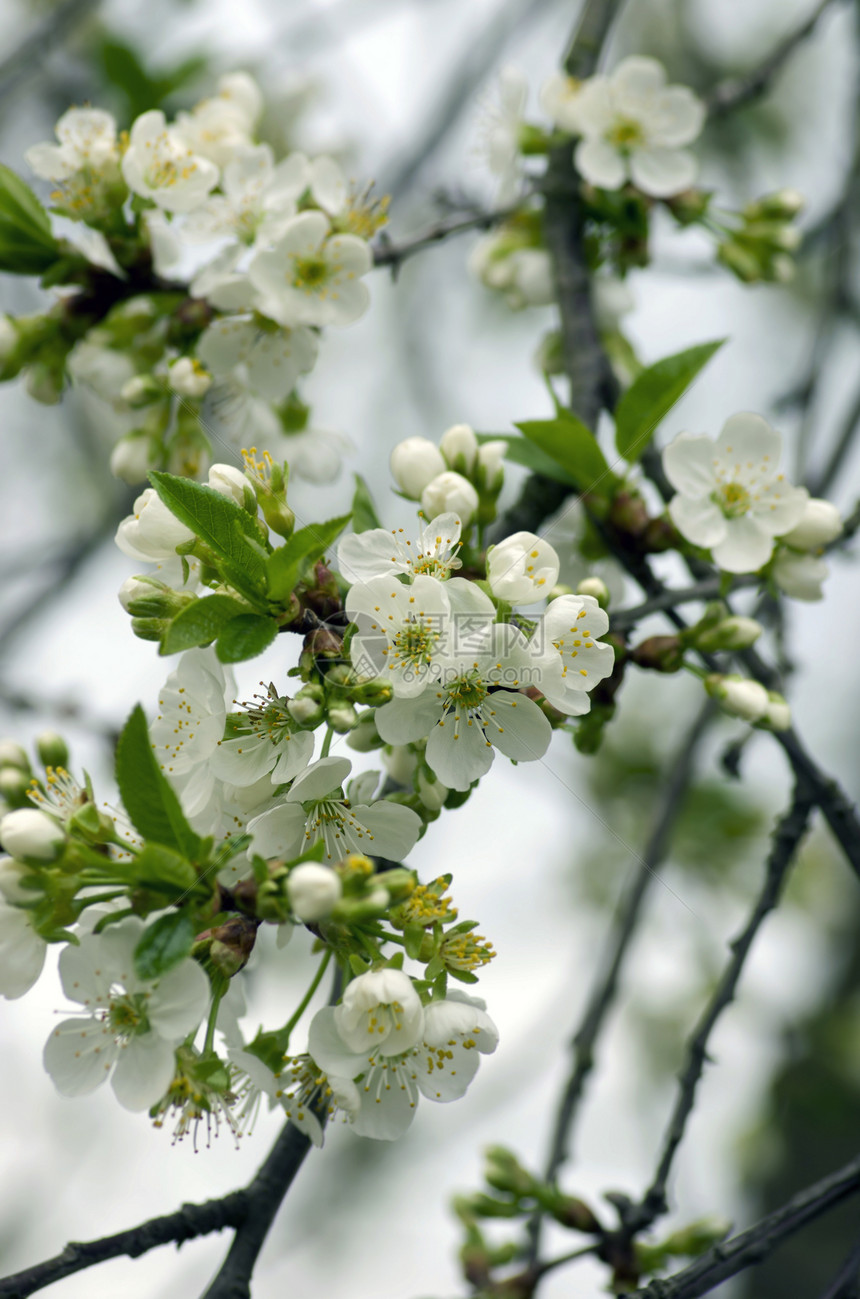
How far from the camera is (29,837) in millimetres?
1078

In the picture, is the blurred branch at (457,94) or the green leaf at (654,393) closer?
the green leaf at (654,393)

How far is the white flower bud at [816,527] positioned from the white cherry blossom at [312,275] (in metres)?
0.85

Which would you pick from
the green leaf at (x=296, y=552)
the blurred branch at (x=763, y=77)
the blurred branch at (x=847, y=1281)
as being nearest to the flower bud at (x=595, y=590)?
the green leaf at (x=296, y=552)

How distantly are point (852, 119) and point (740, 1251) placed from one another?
10.3ft

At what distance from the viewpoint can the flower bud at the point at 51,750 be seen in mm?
1396

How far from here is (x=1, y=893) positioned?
1109 millimetres

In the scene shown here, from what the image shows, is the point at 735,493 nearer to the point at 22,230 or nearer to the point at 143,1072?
the point at 143,1072

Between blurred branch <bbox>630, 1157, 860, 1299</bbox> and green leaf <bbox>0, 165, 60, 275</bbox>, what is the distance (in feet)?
6.27

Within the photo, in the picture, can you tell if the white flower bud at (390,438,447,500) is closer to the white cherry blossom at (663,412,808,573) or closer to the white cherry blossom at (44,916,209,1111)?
the white cherry blossom at (663,412,808,573)

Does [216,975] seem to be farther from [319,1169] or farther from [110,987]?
[319,1169]

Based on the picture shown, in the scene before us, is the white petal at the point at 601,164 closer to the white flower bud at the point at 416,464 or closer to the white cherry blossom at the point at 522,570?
the white flower bud at the point at 416,464

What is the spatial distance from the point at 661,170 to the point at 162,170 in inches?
40.1

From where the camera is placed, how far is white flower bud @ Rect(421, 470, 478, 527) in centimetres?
131

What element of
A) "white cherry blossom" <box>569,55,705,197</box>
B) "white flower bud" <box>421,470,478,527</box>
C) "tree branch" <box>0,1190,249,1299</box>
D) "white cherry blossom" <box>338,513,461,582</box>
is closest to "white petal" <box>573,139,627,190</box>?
"white cherry blossom" <box>569,55,705,197</box>
